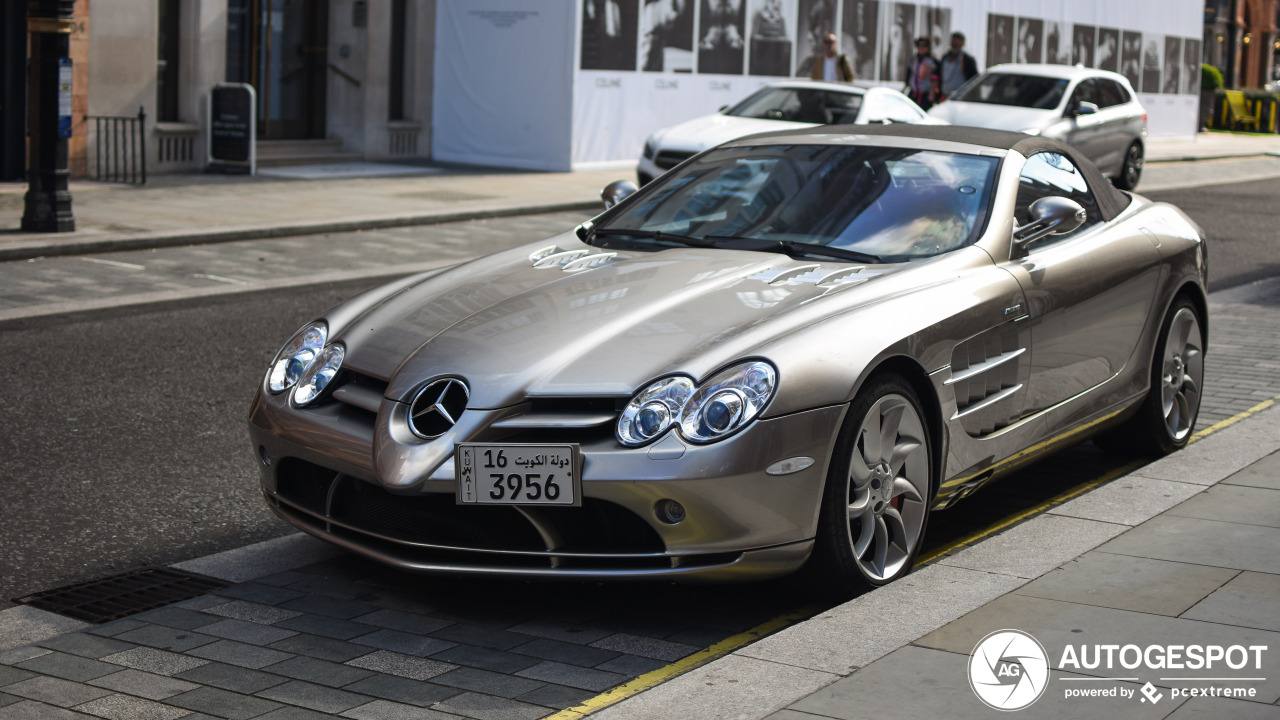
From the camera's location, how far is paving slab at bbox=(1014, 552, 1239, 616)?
421 cm

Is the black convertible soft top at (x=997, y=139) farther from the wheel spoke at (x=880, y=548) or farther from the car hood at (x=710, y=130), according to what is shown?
the car hood at (x=710, y=130)

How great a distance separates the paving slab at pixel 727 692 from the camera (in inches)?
138

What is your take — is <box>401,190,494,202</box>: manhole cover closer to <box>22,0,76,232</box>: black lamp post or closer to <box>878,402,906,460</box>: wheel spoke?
<box>22,0,76,232</box>: black lamp post

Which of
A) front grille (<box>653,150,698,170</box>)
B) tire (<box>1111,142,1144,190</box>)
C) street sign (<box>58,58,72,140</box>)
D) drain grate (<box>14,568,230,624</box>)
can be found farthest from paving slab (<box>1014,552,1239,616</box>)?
tire (<box>1111,142,1144,190</box>)

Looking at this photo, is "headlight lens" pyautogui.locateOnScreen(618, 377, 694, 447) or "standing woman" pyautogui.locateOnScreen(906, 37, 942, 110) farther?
"standing woman" pyautogui.locateOnScreen(906, 37, 942, 110)

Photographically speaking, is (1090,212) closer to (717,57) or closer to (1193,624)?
(1193,624)

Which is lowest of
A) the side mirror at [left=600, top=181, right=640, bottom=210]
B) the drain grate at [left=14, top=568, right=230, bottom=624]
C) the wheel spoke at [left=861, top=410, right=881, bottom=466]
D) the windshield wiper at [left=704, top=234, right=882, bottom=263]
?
the drain grate at [left=14, top=568, right=230, bottom=624]

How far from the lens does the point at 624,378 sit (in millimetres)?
4262

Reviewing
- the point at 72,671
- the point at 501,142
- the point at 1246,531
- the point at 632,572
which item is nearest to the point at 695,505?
the point at 632,572

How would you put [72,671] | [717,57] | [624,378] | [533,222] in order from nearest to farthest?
1. [72,671]
2. [624,378]
3. [533,222]
4. [717,57]

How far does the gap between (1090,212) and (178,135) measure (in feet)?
48.7

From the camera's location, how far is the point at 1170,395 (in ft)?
20.8

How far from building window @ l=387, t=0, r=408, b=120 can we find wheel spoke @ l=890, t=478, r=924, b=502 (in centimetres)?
1832

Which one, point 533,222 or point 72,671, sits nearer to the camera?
point 72,671
